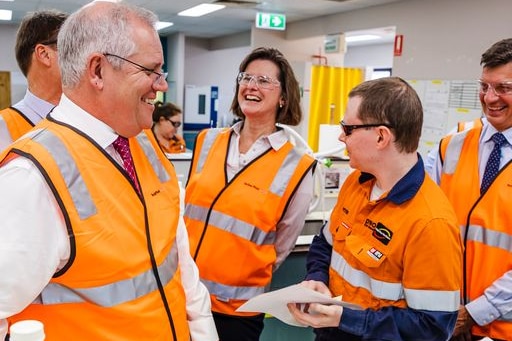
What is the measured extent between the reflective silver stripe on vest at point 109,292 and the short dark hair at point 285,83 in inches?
39.4

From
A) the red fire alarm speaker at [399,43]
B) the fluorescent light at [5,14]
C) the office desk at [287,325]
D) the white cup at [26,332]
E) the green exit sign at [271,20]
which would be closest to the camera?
the white cup at [26,332]

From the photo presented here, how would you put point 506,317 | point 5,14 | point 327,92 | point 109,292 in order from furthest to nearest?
point 5,14
point 327,92
point 506,317
point 109,292

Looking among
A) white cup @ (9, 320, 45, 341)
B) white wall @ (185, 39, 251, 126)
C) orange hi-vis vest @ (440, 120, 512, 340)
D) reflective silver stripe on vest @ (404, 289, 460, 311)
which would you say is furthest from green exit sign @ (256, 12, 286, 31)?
white cup @ (9, 320, 45, 341)

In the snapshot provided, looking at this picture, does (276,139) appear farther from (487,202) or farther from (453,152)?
(487,202)

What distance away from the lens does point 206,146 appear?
74.8 inches

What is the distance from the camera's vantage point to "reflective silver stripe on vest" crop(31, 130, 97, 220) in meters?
0.93

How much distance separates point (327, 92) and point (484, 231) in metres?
4.84

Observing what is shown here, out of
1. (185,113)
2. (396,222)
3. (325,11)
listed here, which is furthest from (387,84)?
(185,113)

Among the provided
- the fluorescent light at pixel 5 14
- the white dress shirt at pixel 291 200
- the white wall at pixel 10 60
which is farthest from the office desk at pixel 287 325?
the white wall at pixel 10 60

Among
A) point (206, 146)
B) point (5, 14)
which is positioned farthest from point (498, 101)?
point (5, 14)

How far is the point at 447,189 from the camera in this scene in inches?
65.4

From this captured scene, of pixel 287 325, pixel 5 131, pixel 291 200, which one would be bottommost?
pixel 287 325

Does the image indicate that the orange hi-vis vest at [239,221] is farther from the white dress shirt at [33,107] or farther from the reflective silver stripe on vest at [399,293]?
the white dress shirt at [33,107]

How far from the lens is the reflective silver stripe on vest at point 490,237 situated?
1.43 metres
